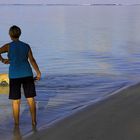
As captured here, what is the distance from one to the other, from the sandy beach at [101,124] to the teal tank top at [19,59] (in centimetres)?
98

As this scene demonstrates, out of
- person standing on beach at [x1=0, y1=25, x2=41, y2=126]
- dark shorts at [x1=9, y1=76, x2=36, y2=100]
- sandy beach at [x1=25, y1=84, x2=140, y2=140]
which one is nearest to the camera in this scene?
sandy beach at [x1=25, y1=84, x2=140, y2=140]

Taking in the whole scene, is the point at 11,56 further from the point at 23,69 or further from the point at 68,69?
the point at 68,69

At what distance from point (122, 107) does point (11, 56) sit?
2.37m

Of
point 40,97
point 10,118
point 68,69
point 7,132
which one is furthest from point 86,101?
point 68,69

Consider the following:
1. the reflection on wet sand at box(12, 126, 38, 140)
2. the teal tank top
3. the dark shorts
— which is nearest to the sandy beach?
the reflection on wet sand at box(12, 126, 38, 140)

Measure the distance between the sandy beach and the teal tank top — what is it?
977 mm

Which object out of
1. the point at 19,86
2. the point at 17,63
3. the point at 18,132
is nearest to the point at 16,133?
the point at 18,132

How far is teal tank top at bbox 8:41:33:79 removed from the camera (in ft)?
25.3

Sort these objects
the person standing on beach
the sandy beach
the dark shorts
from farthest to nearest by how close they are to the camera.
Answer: the dark shorts
the person standing on beach
the sandy beach

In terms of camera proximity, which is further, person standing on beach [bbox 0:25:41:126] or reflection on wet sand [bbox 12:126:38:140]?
reflection on wet sand [bbox 12:126:38:140]

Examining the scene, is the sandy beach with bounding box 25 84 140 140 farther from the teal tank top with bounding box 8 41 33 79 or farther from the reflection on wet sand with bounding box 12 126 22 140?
the teal tank top with bounding box 8 41 33 79

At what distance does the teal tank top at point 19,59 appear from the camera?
771cm

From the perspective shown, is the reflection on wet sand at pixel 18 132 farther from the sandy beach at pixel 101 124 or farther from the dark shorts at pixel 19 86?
the dark shorts at pixel 19 86

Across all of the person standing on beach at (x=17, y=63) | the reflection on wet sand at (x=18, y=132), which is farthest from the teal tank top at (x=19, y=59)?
the reflection on wet sand at (x=18, y=132)
